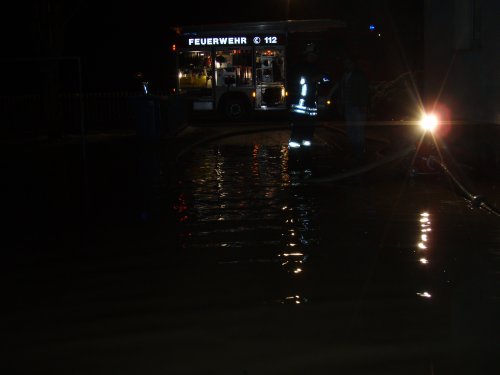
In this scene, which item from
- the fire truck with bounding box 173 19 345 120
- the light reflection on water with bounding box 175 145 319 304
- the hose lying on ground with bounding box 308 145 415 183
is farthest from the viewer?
the fire truck with bounding box 173 19 345 120

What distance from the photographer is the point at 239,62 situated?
29.3 m

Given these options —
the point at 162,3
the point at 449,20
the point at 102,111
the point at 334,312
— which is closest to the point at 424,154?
the point at 449,20

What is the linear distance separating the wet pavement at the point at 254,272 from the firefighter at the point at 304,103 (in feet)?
4.90

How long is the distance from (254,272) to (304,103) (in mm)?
8707

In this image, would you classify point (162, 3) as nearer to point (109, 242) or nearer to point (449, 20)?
point (449, 20)

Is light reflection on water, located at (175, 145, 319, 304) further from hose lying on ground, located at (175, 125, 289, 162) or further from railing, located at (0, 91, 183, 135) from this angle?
railing, located at (0, 91, 183, 135)

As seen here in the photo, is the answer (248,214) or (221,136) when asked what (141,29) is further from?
(248,214)

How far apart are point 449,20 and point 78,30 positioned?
20.3 meters

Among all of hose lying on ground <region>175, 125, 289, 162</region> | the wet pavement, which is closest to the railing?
hose lying on ground <region>175, 125, 289, 162</region>

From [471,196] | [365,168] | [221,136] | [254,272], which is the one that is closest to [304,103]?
[365,168]

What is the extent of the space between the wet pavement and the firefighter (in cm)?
149

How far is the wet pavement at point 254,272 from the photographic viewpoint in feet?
18.5

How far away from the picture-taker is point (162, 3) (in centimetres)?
4009

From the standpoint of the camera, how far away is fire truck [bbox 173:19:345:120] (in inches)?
1147
